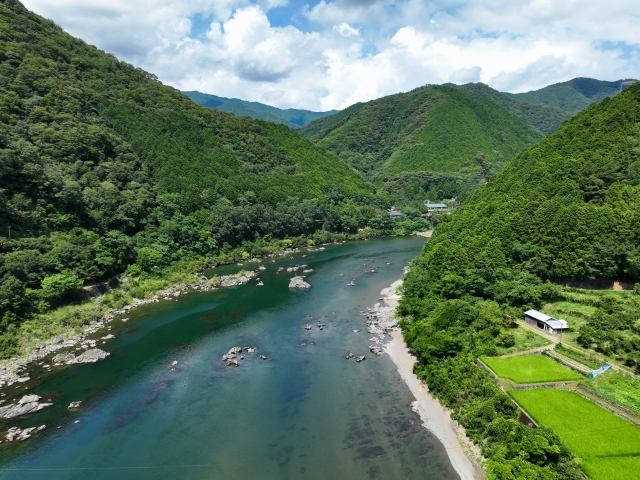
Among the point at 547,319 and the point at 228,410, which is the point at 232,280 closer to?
the point at 228,410

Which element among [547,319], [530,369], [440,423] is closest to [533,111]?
[547,319]

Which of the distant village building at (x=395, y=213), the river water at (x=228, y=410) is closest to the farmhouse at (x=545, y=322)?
the river water at (x=228, y=410)

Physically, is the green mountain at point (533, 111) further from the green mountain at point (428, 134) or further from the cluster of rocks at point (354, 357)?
the cluster of rocks at point (354, 357)

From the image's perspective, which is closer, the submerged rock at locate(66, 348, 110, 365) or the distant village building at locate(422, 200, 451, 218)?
the submerged rock at locate(66, 348, 110, 365)

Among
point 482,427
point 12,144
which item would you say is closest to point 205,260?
point 12,144

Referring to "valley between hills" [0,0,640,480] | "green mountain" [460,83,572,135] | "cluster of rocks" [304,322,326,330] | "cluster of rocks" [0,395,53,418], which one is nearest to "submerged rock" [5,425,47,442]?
"valley between hills" [0,0,640,480]

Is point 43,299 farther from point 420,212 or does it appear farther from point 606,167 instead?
point 420,212

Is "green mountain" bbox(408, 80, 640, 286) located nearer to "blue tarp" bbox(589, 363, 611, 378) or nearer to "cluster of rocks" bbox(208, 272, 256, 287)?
"blue tarp" bbox(589, 363, 611, 378)

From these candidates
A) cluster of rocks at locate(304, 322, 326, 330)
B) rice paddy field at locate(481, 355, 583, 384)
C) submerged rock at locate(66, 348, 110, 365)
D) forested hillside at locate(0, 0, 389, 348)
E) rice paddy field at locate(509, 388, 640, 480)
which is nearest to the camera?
rice paddy field at locate(509, 388, 640, 480)
